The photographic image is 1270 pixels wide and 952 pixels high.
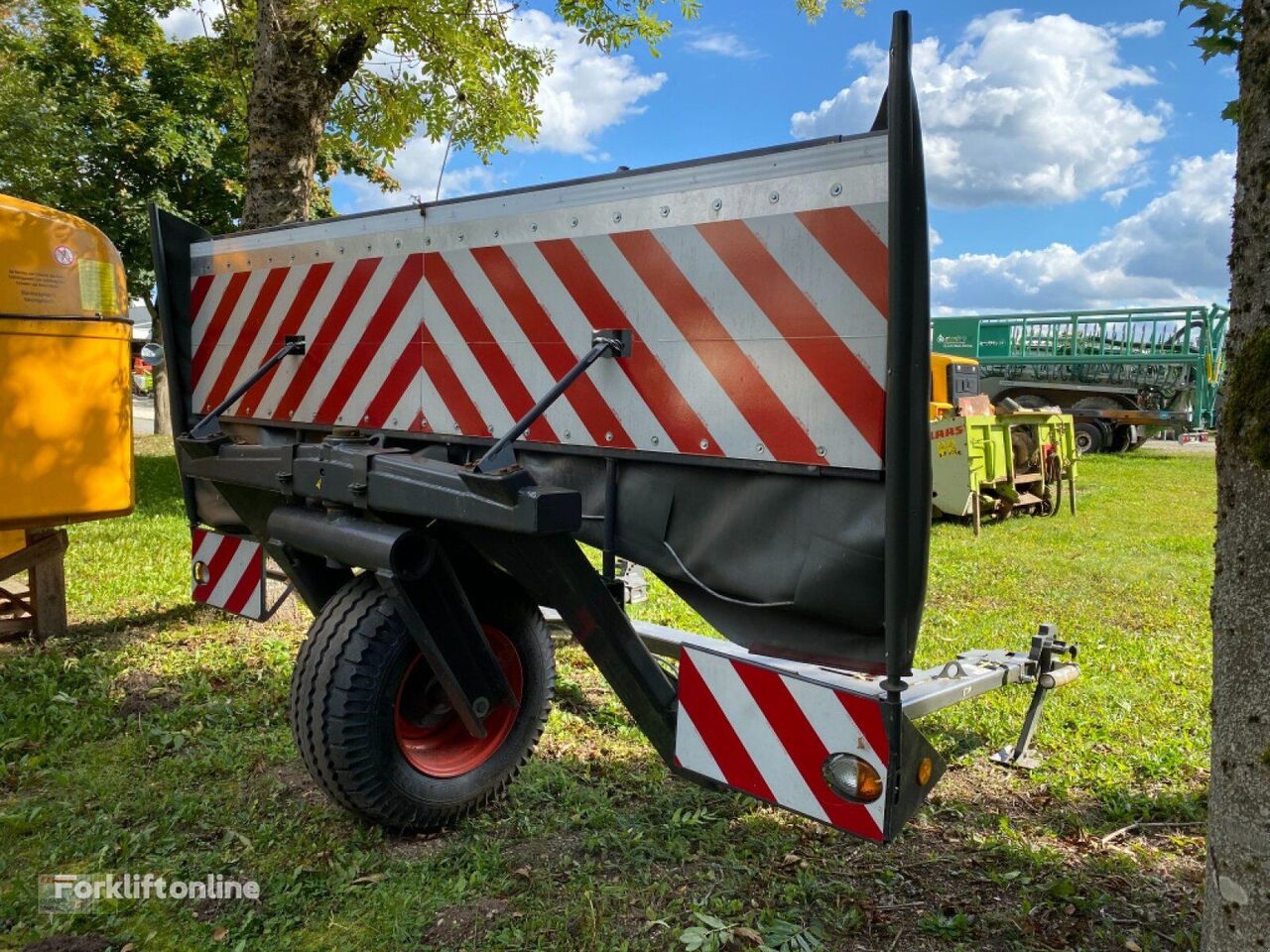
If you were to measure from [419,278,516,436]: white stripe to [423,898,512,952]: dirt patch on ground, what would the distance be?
1.34 m

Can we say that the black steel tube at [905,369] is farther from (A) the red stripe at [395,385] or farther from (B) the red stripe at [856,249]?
(A) the red stripe at [395,385]

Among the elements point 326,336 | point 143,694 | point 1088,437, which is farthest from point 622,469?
point 1088,437

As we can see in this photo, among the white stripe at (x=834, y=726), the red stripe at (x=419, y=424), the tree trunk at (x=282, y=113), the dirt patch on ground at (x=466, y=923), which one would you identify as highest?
the tree trunk at (x=282, y=113)

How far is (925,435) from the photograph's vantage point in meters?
1.98

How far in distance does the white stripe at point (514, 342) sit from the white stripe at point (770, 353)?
0.54 meters

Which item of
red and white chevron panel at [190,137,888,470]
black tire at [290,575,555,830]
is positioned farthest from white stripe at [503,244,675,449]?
black tire at [290,575,555,830]

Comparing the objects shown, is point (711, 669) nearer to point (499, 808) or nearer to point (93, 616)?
point (499, 808)

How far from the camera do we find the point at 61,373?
395 centimetres

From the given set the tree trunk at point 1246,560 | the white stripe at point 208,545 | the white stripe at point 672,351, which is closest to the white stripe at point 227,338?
the white stripe at point 208,545

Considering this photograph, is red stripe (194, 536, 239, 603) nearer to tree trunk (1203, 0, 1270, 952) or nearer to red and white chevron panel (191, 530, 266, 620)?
red and white chevron panel (191, 530, 266, 620)

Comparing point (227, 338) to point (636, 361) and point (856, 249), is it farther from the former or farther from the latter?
point (856, 249)

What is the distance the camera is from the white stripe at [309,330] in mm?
3289

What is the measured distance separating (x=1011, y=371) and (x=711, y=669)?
20.1 m

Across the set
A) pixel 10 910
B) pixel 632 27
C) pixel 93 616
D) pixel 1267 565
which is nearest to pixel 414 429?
pixel 10 910
